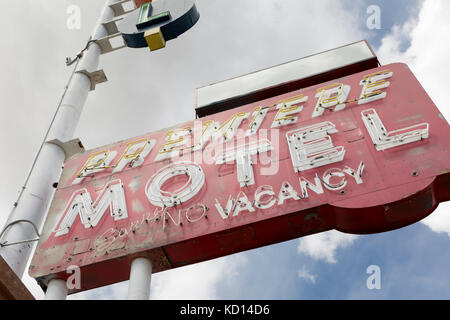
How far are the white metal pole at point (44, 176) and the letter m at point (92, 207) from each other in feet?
1.74

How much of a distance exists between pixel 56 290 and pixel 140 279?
1.35m

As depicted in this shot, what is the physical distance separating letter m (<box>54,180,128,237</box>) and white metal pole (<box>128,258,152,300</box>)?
976 mm

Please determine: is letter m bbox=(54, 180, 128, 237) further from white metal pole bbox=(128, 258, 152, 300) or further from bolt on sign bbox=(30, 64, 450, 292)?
white metal pole bbox=(128, 258, 152, 300)

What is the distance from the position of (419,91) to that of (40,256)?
6.54 metres

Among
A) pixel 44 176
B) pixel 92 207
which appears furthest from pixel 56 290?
pixel 44 176

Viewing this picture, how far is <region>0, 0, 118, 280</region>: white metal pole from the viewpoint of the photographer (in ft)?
23.1

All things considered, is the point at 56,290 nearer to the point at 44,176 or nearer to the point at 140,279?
the point at 140,279

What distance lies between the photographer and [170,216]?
6828mm

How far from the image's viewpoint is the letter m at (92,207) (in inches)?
284

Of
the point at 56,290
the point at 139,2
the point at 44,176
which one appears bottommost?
the point at 56,290

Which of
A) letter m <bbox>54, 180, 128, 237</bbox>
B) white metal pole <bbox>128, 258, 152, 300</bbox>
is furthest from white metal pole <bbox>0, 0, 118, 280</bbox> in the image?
white metal pole <bbox>128, 258, 152, 300</bbox>

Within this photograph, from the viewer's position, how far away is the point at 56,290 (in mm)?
6504
